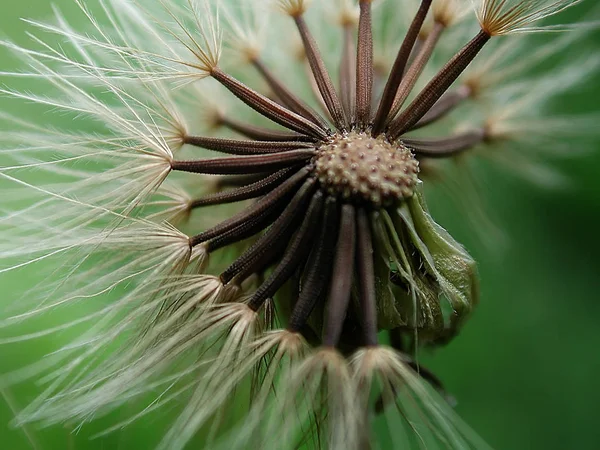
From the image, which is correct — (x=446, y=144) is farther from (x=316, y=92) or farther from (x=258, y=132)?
(x=258, y=132)

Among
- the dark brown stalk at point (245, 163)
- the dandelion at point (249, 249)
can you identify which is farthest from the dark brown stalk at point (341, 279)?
the dark brown stalk at point (245, 163)

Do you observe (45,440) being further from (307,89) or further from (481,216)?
(481,216)

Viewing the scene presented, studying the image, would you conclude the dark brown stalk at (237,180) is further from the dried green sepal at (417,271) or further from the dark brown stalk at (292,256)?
the dried green sepal at (417,271)

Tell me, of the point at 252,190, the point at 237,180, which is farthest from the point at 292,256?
the point at 237,180

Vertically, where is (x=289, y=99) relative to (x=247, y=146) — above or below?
above

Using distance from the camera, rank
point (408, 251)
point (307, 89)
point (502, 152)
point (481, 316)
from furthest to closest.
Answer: point (481, 316) < point (502, 152) < point (307, 89) < point (408, 251)

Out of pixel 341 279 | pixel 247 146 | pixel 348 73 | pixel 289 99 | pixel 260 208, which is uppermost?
pixel 348 73

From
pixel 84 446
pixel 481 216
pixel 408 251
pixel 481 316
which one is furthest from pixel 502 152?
pixel 84 446
